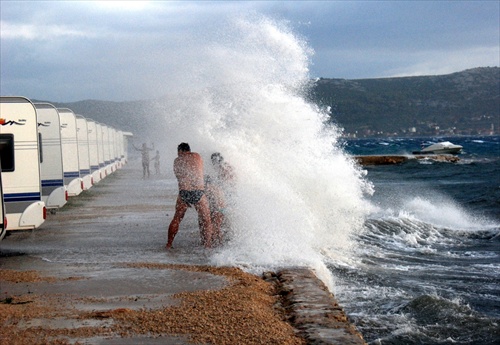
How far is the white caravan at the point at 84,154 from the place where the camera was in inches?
1035

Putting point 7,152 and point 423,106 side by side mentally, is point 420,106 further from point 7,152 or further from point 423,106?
point 7,152

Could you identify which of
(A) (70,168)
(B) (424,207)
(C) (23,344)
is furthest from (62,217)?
(B) (424,207)

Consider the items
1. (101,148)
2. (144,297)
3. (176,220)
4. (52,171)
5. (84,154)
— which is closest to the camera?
(144,297)

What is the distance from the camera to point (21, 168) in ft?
46.2

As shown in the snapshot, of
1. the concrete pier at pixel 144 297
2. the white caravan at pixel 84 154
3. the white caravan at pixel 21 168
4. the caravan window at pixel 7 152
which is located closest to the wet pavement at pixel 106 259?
the concrete pier at pixel 144 297

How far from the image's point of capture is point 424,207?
27219 mm

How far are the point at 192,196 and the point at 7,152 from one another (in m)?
3.89

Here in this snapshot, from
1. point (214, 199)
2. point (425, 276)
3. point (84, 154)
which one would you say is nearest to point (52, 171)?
point (214, 199)

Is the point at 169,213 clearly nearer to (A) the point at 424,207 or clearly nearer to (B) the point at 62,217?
(B) the point at 62,217

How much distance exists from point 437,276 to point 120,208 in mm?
9934

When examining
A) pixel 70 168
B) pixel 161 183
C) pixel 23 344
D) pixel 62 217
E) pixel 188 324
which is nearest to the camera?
pixel 23 344

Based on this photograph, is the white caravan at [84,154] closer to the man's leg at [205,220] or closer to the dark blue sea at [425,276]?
the dark blue sea at [425,276]

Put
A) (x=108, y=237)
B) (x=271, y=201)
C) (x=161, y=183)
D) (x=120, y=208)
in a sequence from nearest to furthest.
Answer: (x=271, y=201), (x=108, y=237), (x=120, y=208), (x=161, y=183)

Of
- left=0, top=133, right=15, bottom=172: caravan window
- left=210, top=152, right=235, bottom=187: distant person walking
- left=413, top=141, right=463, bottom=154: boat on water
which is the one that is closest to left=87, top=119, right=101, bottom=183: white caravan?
left=0, top=133, right=15, bottom=172: caravan window
